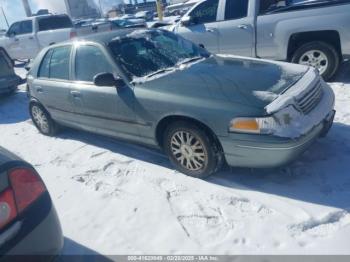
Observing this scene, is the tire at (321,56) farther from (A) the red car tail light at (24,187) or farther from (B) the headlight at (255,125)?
(A) the red car tail light at (24,187)

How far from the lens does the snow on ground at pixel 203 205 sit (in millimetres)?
2895

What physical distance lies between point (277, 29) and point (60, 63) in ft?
12.7

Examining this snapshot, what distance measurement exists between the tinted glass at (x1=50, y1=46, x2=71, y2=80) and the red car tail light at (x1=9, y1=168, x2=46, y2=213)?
2.90 meters

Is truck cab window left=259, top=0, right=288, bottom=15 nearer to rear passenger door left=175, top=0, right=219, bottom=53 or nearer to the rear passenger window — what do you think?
the rear passenger window

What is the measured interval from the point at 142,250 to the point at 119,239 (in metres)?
0.29

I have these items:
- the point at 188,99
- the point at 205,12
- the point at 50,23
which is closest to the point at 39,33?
the point at 50,23

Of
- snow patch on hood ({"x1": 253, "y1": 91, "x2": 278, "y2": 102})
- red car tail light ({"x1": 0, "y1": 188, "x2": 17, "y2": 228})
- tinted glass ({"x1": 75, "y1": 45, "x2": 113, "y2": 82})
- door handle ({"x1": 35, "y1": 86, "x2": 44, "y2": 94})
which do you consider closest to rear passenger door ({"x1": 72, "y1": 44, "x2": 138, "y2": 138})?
tinted glass ({"x1": 75, "y1": 45, "x2": 113, "y2": 82})

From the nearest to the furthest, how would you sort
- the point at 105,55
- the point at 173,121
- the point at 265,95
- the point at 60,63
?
the point at 265,95, the point at 173,121, the point at 105,55, the point at 60,63

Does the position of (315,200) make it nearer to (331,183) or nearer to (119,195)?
(331,183)

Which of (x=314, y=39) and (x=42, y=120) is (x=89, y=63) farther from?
(x=314, y=39)

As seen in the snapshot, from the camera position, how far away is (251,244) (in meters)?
2.83

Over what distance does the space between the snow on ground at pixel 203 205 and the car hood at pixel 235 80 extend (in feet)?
3.01

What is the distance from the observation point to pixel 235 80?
367cm

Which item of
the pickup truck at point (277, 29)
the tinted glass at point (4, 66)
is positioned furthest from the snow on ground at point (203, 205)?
the tinted glass at point (4, 66)
